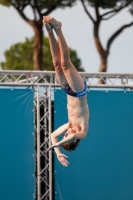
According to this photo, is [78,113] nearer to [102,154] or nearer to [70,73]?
[70,73]

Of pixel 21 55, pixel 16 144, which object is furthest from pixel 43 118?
pixel 21 55

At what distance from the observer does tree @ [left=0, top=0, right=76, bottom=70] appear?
22.0 m

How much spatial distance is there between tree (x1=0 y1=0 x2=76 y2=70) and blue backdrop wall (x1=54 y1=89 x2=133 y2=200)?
6.94 meters

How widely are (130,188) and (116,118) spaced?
1.38 metres

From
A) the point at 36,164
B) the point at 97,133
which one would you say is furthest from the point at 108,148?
the point at 36,164

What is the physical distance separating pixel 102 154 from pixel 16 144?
5.50 feet

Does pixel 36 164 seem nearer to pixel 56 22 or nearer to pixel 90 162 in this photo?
pixel 90 162

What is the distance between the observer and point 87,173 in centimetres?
→ 1491

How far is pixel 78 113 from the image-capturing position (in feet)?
34.6

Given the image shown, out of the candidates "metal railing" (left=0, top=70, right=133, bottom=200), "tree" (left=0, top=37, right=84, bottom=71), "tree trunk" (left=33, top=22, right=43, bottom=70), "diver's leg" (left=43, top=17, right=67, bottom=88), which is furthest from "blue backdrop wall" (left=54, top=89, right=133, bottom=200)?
"tree" (left=0, top=37, right=84, bottom=71)

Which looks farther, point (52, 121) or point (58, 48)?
point (52, 121)

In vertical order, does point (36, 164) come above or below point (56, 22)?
below

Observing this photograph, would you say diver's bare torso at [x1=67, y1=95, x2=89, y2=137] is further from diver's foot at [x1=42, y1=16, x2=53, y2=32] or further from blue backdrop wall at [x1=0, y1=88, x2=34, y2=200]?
blue backdrop wall at [x1=0, y1=88, x2=34, y2=200]

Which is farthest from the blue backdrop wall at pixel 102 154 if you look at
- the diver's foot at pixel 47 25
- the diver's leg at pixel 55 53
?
the diver's foot at pixel 47 25
